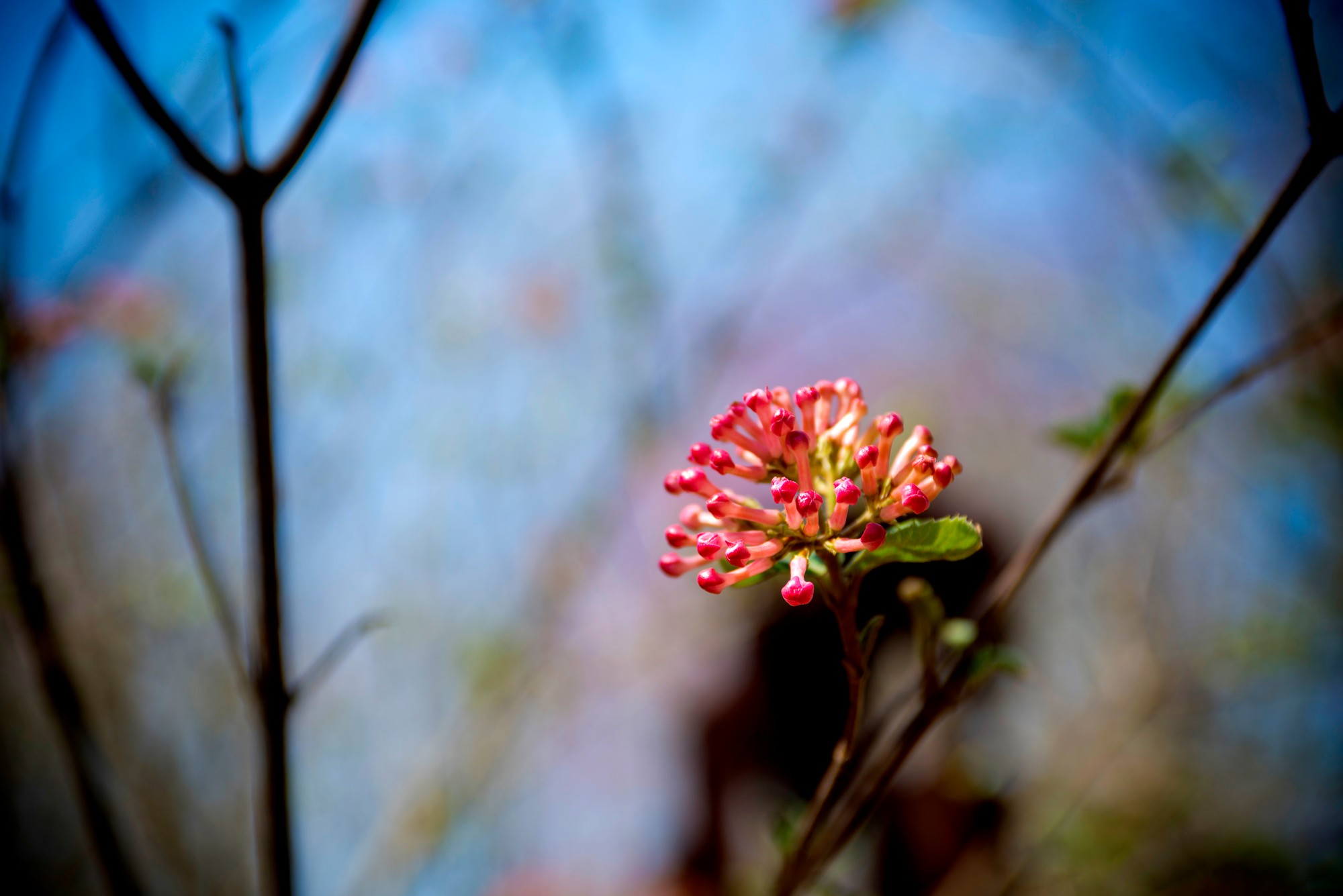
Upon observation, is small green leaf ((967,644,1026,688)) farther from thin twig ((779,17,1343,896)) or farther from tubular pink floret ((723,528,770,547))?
tubular pink floret ((723,528,770,547))

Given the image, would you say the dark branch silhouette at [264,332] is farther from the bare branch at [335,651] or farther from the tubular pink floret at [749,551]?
the tubular pink floret at [749,551]

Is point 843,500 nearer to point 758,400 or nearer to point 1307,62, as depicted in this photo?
point 758,400

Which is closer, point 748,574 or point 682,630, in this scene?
point 748,574

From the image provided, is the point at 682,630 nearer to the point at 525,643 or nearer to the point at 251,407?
the point at 525,643

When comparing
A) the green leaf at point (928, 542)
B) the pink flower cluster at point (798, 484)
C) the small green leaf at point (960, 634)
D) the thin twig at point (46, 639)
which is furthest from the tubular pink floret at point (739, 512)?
the thin twig at point (46, 639)

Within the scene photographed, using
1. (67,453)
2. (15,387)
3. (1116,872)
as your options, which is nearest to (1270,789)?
(1116,872)

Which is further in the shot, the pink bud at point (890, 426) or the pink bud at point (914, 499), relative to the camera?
the pink bud at point (890, 426)
